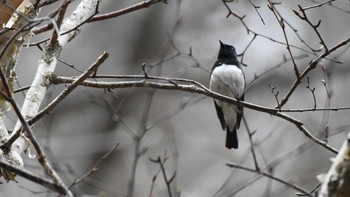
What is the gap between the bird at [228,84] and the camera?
515 centimetres

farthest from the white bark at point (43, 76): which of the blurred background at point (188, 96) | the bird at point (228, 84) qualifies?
the blurred background at point (188, 96)

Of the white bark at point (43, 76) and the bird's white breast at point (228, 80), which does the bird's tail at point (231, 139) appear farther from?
the white bark at point (43, 76)

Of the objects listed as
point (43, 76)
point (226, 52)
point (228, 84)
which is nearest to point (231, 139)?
point (228, 84)

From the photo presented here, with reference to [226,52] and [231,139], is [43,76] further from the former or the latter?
[226,52]

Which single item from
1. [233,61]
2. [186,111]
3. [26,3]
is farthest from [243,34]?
[26,3]

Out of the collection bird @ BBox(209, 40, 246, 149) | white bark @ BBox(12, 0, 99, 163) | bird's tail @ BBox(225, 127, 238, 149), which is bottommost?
white bark @ BBox(12, 0, 99, 163)

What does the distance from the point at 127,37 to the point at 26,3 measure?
19.9 feet

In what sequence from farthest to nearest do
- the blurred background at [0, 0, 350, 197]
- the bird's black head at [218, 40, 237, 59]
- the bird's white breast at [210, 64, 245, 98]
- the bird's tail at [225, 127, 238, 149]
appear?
the blurred background at [0, 0, 350, 197], the bird's black head at [218, 40, 237, 59], the bird's tail at [225, 127, 238, 149], the bird's white breast at [210, 64, 245, 98]

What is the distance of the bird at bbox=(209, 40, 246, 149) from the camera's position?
203 inches

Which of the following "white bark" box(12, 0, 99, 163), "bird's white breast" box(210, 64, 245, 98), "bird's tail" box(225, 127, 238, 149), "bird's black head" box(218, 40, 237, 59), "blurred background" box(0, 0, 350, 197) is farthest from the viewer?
"blurred background" box(0, 0, 350, 197)

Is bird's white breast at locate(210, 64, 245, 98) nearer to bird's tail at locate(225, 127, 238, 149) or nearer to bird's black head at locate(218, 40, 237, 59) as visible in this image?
bird's black head at locate(218, 40, 237, 59)

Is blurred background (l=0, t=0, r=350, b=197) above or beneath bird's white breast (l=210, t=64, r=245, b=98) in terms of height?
above

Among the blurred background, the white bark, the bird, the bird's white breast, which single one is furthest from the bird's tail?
the white bark

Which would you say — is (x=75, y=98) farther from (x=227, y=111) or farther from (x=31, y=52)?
(x=227, y=111)
